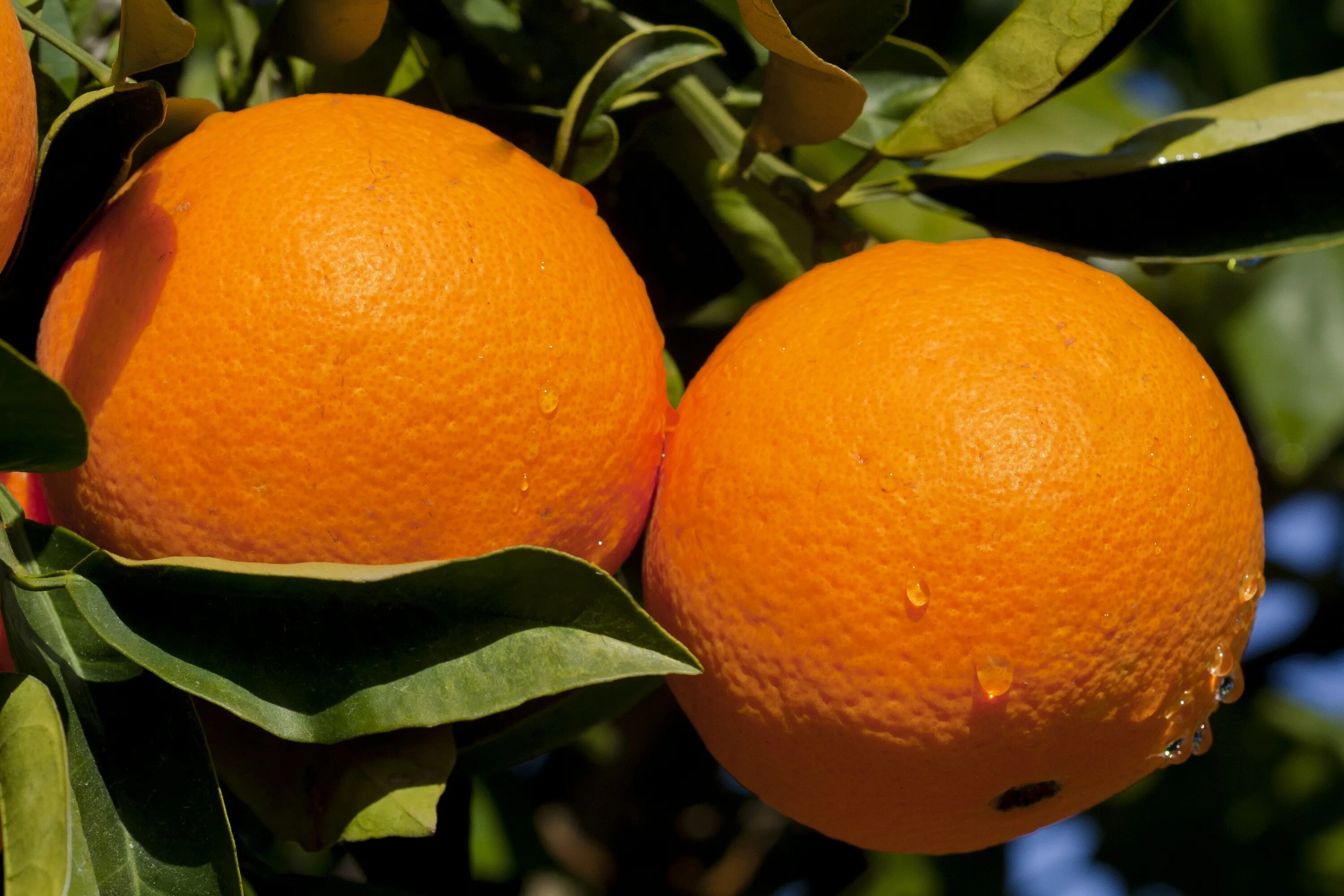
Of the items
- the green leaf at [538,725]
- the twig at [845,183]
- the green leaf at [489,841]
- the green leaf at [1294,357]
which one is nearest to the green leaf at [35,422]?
the green leaf at [538,725]

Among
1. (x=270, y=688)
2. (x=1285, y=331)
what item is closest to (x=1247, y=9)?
(x=1285, y=331)

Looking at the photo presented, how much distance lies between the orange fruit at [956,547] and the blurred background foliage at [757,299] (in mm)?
261

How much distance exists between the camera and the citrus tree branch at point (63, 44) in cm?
79

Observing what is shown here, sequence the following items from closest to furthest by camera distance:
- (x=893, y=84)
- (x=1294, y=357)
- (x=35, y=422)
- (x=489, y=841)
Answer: (x=35, y=422) → (x=893, y=84) → (x=1294, y=357) → (x=489, y=841)

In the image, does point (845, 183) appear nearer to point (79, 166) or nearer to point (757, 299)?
point (757, 299)

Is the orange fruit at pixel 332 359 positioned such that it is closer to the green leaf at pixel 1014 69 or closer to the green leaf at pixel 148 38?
the green leaf at pixel 148 38

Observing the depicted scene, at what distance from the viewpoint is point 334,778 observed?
89 cm

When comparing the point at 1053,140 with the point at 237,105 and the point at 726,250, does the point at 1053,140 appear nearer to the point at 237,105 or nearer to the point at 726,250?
the point at 726,250

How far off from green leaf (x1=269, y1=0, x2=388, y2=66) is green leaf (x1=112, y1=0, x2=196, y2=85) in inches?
6.0

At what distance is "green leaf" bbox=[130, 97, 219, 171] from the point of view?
0.84 meters

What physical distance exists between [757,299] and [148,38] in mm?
746

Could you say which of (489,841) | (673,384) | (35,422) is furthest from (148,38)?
(489,841)

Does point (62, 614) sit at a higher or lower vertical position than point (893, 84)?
lower

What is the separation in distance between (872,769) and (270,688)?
1.32ft
